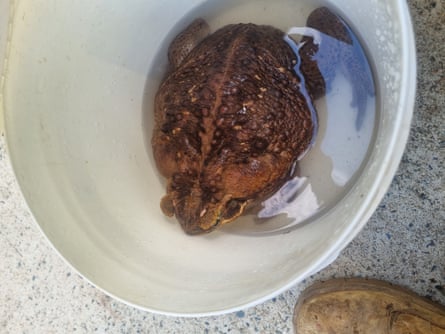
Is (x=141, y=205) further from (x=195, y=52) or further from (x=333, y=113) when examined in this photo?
(x=333, y=113)

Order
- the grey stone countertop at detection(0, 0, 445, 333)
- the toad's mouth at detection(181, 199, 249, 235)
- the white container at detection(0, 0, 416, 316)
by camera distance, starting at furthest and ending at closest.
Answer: the grey stone countertop at detection(0, 0, 445, 333), the toad's mouth at detection(181, 199, 249, 235), the white container at detection(0, 0, 416, 316)

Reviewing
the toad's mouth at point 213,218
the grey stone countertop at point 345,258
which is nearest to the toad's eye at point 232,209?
the toad's mouth at point 213,218

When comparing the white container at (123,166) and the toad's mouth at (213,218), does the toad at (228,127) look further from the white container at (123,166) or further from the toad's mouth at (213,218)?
the white container at (123,166)

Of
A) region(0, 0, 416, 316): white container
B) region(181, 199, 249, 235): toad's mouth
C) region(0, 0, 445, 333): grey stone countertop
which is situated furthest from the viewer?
region(0, 0, 445, 333): grey stone countertop

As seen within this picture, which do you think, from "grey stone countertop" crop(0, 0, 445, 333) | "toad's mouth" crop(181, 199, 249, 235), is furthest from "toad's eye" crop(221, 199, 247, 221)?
"grey stone countertop" crop(0, 0, 445, 333)

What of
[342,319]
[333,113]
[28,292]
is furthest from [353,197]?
[28,292]

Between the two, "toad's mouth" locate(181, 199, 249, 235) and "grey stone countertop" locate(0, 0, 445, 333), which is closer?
"toad's mouth" locate(181, 199, 249, 235)

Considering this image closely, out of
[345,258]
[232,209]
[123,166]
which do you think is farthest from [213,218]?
[345,258]

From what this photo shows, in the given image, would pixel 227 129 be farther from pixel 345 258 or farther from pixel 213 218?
pixel 345 258

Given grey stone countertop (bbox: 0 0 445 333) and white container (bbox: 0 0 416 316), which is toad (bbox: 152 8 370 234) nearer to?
white container (bbox: 0 0 416 316)
